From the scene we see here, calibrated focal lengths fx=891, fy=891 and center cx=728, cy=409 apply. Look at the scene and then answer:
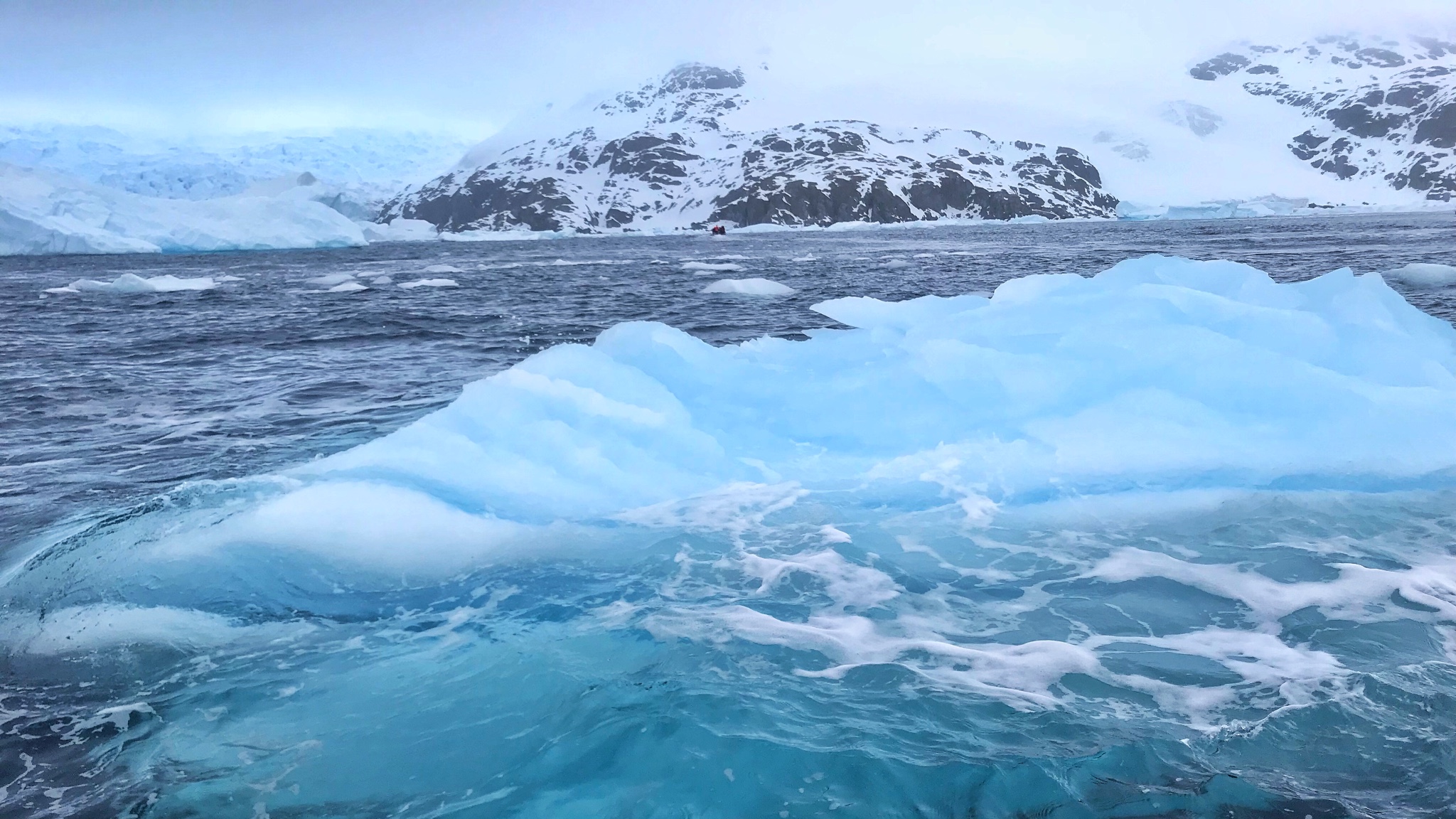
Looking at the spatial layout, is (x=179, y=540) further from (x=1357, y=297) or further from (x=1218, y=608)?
(x=1357, y=297)

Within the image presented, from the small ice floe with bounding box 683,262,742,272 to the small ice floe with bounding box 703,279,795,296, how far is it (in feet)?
38.4

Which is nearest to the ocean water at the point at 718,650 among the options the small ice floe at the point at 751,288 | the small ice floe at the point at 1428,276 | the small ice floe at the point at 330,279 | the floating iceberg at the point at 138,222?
the small ice floe at the point at 751,288

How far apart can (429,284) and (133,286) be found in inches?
500

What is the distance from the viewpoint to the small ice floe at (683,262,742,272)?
43.6 meters

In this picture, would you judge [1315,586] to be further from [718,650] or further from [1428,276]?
[1428,276]

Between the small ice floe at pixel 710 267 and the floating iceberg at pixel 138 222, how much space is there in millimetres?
45742

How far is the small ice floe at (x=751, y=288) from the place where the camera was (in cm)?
2958

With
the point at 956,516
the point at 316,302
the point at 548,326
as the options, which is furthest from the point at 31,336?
the point at 956,516

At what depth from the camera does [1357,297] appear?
10.9 m

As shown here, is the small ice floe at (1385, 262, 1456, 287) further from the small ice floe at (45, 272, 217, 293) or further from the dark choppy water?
the small ice floe at (45, 272, 217, 293)

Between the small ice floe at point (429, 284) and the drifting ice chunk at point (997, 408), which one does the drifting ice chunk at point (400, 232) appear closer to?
the small ice floe at point (429, 284)

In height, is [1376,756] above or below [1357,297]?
below

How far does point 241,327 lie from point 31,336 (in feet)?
15.3

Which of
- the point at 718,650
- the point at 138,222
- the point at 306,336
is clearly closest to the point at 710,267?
the point at 306,336
